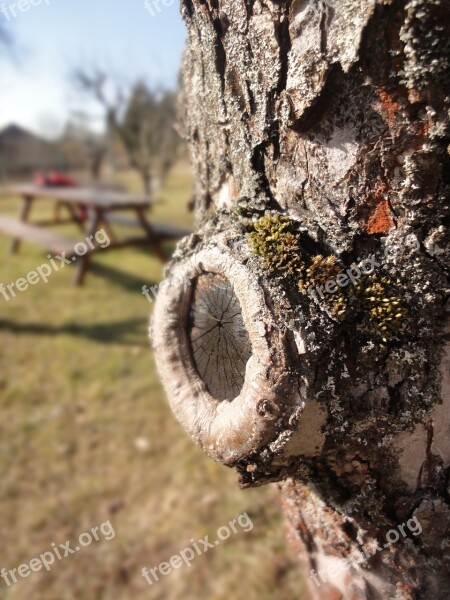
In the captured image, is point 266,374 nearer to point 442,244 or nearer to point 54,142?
point 442,244

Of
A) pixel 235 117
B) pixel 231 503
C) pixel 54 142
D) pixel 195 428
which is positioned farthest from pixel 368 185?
pixel 54 142

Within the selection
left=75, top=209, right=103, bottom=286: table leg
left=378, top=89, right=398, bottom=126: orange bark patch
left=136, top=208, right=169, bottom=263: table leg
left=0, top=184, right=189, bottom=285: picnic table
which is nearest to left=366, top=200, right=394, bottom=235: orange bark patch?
left=378, top=89, right=398, bottom=126: orange bark patch

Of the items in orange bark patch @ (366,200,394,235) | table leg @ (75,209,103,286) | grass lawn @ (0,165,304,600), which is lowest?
grass lawn @ (0,165,304,600)

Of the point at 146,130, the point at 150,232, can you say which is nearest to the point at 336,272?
the point at 150,232

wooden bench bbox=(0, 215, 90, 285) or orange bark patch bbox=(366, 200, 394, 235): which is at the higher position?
orange bark patch bbox=(366, 200, 394, 235)

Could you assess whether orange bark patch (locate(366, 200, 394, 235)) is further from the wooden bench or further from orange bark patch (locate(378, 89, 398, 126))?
the wooden bench

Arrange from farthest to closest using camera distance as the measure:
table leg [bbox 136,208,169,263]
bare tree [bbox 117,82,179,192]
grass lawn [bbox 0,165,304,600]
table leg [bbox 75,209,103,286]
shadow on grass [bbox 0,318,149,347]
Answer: bare tree [bbox 117,82,179,192] → table leg [bbox 136,208,169,263] → table leg [bbox 75,209,103,286] → shadow on grass [bbox 0,318,149,347] → grass lawn [bbox 0,165,304,600]

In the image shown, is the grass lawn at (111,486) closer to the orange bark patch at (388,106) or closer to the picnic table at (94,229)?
the orange bark patch at (388,106)
